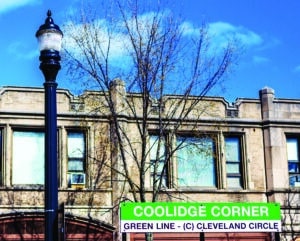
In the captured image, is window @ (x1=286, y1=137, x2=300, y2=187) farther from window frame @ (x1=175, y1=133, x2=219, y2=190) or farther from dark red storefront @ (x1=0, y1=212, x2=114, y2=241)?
dark red storefront @ (x1=0, y1=212, x2=114, y2=241)

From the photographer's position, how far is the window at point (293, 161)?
27.7 meters

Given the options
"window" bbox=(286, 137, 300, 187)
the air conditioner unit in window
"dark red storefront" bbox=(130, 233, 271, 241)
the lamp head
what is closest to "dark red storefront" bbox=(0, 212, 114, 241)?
"dark red storefront" bbox=(130, 233, 271, 241)

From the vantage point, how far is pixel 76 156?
83.7 ft

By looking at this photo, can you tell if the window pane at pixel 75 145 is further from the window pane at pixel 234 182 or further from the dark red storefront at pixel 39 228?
the window pane at pixel 234 182

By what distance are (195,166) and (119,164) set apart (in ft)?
11.0

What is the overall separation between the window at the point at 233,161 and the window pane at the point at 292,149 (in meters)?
2.09

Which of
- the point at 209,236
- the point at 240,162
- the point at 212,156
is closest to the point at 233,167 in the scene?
the point at 240,162

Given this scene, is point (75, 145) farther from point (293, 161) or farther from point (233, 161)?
point (293, 161)

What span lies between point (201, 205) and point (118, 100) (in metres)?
8.28

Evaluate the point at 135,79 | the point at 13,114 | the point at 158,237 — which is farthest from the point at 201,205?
the point at 13,114

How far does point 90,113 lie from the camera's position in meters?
25.4

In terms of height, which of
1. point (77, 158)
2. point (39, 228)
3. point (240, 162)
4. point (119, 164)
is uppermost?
point (240, 162)

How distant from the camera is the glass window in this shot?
26484 millimetres

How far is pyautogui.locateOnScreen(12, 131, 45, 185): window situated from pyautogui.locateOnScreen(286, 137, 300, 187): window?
33.1 ft
